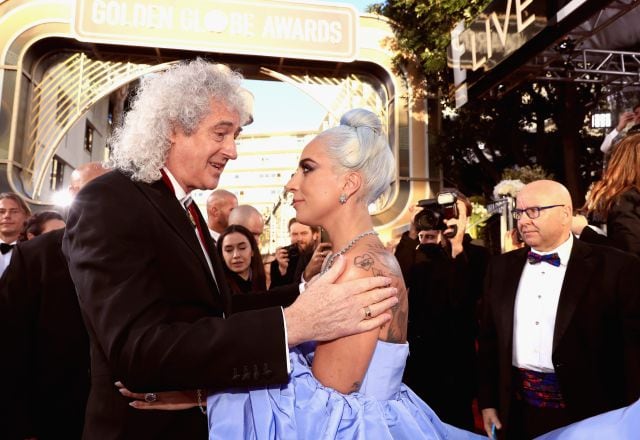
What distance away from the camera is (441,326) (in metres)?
3.95

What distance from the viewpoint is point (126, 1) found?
1084cm

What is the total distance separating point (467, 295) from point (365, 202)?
7.85 ft

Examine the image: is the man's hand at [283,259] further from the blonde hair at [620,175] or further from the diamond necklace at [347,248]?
the diamond necklace at [347,248]

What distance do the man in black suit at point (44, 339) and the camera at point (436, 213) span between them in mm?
2483

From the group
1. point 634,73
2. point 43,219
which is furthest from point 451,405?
point 634,73

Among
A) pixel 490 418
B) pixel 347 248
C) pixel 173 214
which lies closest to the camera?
pixel 173 214

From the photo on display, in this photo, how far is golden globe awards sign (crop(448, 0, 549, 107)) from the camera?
6658 millimetres

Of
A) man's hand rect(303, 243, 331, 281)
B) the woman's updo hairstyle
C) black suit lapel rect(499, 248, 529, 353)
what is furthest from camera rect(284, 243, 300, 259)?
the woman's updo hairstyle

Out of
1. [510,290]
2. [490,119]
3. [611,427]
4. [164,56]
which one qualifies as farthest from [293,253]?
[490,119]

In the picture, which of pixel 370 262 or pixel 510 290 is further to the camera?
pixel 510 290

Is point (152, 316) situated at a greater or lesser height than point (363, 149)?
lesser

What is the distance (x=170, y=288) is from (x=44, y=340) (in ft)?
5.37

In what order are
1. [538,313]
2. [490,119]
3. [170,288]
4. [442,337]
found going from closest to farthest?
[170,288], [538,313], [442,337], [490,119]

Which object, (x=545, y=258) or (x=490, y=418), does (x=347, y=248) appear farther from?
(x=490, y=418)
